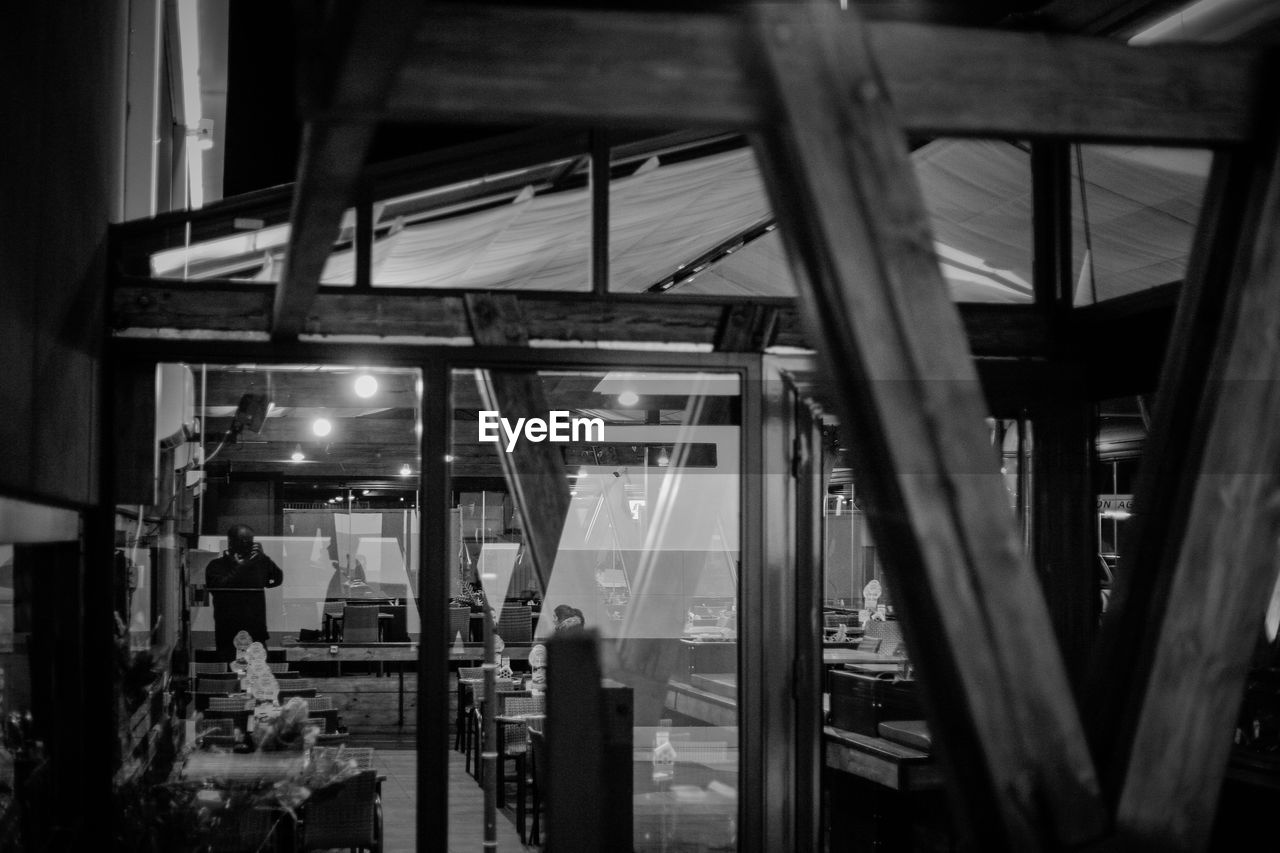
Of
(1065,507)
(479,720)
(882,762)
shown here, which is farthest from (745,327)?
(479,720)

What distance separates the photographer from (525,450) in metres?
6.20

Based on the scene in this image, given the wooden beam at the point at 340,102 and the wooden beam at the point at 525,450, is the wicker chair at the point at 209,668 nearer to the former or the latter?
the wooden beam at the point at 525,450

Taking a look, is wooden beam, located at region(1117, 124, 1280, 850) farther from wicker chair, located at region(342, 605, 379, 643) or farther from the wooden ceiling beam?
A: wicker chair, located at region(342, 605, 379, 643)

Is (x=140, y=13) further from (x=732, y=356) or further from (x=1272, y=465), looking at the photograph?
(x=1272, y=465)

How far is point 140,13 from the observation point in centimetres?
689

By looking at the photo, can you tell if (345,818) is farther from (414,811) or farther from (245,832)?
(414,811)

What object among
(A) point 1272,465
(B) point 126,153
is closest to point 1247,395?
(A) point 1272,465

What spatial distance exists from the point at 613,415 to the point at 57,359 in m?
2.50

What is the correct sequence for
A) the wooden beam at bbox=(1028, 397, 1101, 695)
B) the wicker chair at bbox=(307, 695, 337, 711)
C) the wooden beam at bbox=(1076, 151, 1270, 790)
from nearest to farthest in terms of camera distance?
the wooden beam at bbox=(1076, 151, 1270, 790) → the wooden beam at bbox=(1028, 397, 1101, 695) → the wicker chair at bbox=(307, 695, 337, 711)

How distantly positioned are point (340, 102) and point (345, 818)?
443 cm

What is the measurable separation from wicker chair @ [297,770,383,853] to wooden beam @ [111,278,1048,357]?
207 centimetres

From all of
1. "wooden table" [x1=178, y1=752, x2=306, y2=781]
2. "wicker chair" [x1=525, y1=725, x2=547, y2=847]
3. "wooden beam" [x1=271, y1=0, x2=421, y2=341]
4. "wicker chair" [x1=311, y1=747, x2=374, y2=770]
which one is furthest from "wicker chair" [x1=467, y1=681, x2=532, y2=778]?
"wooden beam" [x1=271, y1=0, x2=421, y2=341]

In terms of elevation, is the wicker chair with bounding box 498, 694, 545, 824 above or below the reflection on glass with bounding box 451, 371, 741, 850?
below

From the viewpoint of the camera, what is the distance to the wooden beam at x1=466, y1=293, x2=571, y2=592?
234 inches
